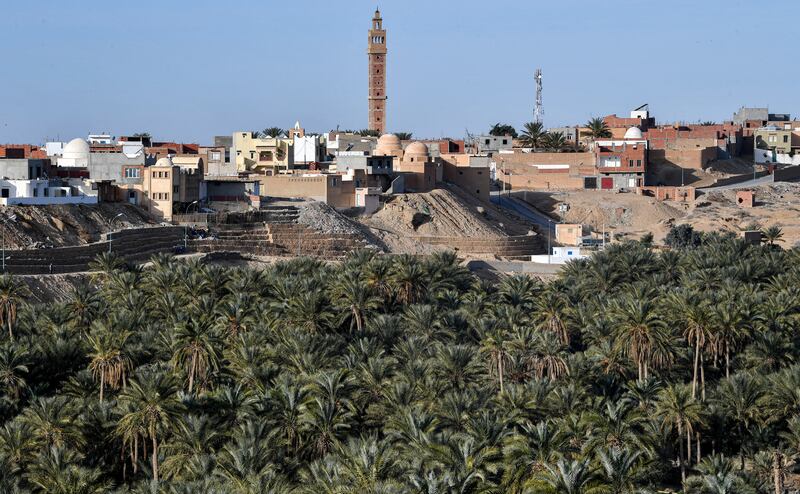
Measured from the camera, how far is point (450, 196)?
72.6 m

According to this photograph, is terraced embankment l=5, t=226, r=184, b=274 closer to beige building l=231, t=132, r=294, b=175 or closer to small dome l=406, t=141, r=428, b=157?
beige building l=231, t=132, r=294, b=175

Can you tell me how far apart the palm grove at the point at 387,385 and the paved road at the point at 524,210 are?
2839 cm

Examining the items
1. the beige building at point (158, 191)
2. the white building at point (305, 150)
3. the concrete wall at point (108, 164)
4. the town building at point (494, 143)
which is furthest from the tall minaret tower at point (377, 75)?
the beige building at point (158, 191)

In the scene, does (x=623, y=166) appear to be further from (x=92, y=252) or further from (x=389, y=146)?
(x=92, y=252)

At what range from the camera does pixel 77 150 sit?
71.3 m

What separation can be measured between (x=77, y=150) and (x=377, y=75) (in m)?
41.4

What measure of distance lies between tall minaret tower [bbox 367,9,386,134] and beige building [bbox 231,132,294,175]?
33.0 metres

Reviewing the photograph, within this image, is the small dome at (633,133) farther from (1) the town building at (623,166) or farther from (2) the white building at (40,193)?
(2) the white building at (40,193)

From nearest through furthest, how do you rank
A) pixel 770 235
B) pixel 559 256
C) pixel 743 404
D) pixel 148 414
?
pixel 148 414 → pixel 743 404 → pixel 559 256 → pixel 770 235

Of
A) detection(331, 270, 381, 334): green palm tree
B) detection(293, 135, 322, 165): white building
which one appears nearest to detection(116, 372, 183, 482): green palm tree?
detection(331, 270, 381, 334): green palm tree

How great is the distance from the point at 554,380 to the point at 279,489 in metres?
10.8

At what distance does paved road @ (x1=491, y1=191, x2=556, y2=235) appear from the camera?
76.0 meters

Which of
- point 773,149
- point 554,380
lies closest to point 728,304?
point 554,380

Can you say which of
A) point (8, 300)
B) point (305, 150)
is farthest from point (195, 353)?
point (305, 150)
